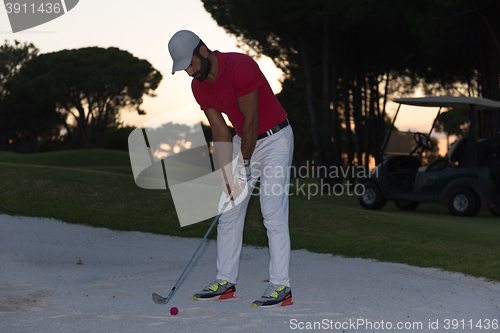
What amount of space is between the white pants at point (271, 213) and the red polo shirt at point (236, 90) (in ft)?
0.52

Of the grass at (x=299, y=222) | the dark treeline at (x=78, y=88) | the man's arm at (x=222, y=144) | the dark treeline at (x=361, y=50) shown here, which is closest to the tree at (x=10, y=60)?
the dark treeline at (x=78, y=88)

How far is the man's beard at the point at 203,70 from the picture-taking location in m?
3.51

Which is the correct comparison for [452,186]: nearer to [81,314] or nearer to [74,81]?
[81,314]

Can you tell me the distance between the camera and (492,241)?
22.1ft

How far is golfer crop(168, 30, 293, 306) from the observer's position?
11.5 feet

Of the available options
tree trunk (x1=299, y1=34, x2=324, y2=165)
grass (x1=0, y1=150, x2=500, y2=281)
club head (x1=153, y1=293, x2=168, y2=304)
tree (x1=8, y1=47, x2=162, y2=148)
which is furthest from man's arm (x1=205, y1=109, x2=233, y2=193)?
tree (x1=8, y1=47, x2=162, y2=148)

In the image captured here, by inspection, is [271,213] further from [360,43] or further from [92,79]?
[92,79]

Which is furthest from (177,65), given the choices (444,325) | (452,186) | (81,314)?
(452,186)

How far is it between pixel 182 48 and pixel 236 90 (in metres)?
0.47

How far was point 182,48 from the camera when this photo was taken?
11.1ft

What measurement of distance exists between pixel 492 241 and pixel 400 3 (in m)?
15.6

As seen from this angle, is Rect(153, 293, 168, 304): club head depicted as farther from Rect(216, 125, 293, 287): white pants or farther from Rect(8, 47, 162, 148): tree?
Rect(8, 47, 162, 148): tree

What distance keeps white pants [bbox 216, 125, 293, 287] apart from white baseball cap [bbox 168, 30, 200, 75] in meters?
0.83

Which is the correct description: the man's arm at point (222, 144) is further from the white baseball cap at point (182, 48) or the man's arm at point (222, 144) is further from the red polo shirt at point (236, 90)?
the white baseball cap at point (182, 48)
